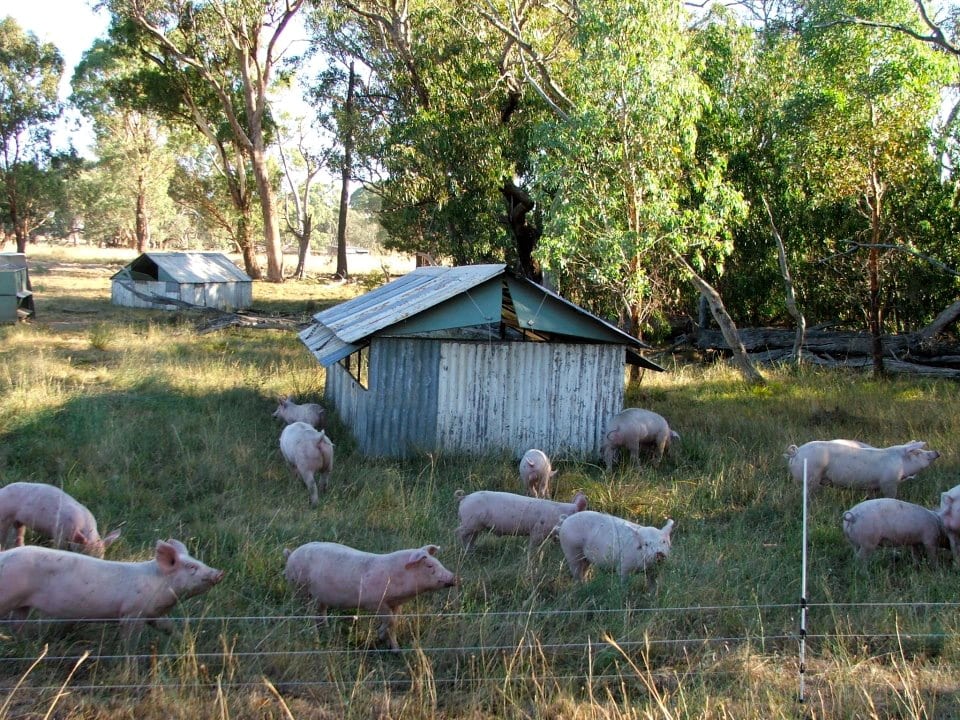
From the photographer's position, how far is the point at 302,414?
38.3 feet

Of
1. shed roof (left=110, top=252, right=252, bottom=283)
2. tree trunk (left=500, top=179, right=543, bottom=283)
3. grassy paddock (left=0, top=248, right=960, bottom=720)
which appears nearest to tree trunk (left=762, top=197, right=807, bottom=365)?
grassy paddock (left=0, top=248, right=960, bottom=720)

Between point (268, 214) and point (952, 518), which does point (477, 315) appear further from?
point (268, 214)

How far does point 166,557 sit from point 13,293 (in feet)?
66.7

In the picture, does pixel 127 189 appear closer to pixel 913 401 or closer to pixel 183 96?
pixel 183 96

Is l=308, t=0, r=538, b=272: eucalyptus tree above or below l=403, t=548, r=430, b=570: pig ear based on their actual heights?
above

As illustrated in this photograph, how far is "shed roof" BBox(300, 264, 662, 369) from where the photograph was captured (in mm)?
10625

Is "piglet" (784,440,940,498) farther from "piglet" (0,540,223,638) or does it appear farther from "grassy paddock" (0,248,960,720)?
"piglet" (0,540,223,638)

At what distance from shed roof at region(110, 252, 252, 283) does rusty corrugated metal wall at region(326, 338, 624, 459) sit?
67.4ft

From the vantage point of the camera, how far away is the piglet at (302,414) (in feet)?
38.3

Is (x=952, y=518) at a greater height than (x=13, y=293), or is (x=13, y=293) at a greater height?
(x=13, y=293)

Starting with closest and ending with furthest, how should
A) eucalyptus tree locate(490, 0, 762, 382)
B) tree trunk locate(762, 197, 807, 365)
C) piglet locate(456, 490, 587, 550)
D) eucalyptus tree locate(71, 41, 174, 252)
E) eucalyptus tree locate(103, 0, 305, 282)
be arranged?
piglet locate(456, 490, 587, 550) → eucalyptus tree locate(490, 0, 762, 382) → tree trunk locate(762, 197, 807, 365) → eucalyptus tree locate(103, 0, 305, 282) → eucalyptus tree locate(71, 41, 174, 252)

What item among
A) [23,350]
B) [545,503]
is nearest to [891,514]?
[545,503]

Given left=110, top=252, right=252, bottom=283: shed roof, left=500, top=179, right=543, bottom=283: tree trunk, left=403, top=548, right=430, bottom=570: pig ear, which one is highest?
left=500, top=179, right=543, bottom=283: tree trunk

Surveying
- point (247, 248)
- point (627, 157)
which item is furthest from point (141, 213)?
point (627, 157)
